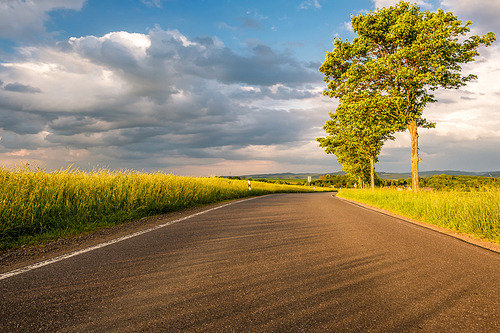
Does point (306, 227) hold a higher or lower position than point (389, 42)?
lower

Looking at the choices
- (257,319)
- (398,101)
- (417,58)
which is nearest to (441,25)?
(417,58)

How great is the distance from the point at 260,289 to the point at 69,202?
7.01 meters

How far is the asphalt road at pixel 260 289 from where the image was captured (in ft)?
8.07

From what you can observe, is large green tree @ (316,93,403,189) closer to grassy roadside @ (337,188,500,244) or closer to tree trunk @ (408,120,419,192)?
tree trunk @ (408,120,419,192)

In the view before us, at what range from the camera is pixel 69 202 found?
7953 mm

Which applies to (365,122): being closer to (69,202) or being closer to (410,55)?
(410,55)

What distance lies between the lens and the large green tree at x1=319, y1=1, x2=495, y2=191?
49.9 feet

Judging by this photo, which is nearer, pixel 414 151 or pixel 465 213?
pixel 465 213

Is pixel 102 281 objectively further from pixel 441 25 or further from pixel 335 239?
pixel 441 25

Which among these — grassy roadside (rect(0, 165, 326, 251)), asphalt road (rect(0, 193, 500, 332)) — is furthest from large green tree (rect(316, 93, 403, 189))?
asphalt road (rect(0, 193, 500, 332))

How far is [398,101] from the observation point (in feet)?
52.0

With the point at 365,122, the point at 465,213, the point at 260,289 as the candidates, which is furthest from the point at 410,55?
the point at 260,289

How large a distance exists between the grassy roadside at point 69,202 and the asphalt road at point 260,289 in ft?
8.13

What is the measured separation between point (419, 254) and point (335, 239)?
1.50 metres
